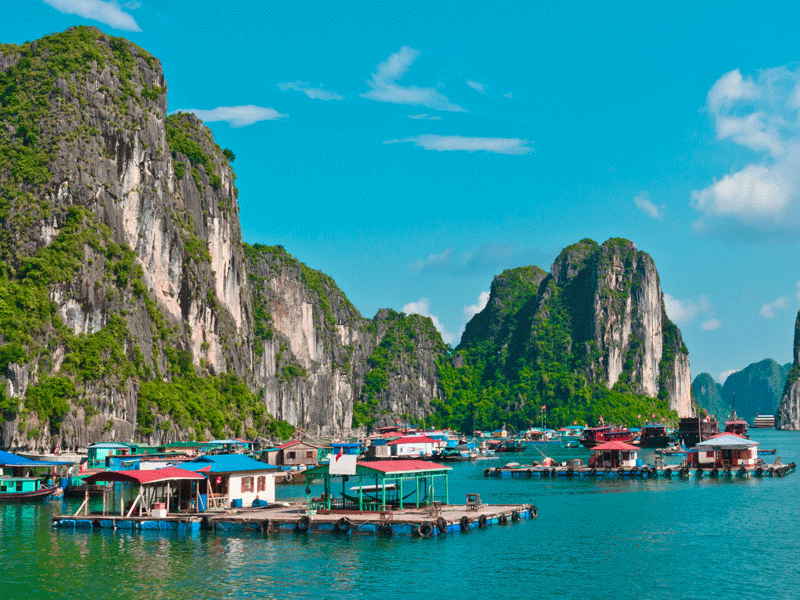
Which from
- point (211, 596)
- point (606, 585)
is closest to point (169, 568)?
point (211, 596)

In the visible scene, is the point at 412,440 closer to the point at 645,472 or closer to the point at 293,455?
the point at 293,455

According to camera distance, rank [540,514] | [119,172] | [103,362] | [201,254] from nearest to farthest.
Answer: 1. [540,514]
2. [103,362]
3. [119,172]
4. [201,254]

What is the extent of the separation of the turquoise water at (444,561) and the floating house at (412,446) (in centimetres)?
7506

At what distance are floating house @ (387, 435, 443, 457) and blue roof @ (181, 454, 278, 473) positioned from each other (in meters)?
75.5

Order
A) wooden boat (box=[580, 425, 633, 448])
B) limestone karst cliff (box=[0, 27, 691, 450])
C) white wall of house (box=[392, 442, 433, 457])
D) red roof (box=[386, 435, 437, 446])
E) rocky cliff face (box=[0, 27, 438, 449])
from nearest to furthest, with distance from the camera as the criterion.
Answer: limestone karst cliff (box=[0, 27, 691, 450])
rocky cliff face (box=[0, 27, 438, 449])
white wall of house (box=[392, 442, 433, 457])
red roof (box=[386, 435, 437, 446])
wooden boat (box=[580, 425, 633, 448])

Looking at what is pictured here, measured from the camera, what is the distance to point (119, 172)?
133250 millimetres

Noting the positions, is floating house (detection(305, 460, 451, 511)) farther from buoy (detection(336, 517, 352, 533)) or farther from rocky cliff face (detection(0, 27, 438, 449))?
rocky cliff face (detection(0, 27, 438, 449))

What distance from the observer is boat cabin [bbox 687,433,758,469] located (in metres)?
91.2

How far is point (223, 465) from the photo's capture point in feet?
185

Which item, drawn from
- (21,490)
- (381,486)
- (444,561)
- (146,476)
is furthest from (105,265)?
(444,561)

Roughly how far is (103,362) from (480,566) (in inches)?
3191

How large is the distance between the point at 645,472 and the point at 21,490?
6090 centimetres

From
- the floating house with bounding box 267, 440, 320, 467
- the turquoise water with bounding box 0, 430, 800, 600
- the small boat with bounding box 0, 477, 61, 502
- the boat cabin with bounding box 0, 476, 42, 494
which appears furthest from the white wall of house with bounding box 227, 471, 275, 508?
the floating house with bounding box 267, 440, 320, 467

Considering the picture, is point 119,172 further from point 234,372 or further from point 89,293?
point 234,372
